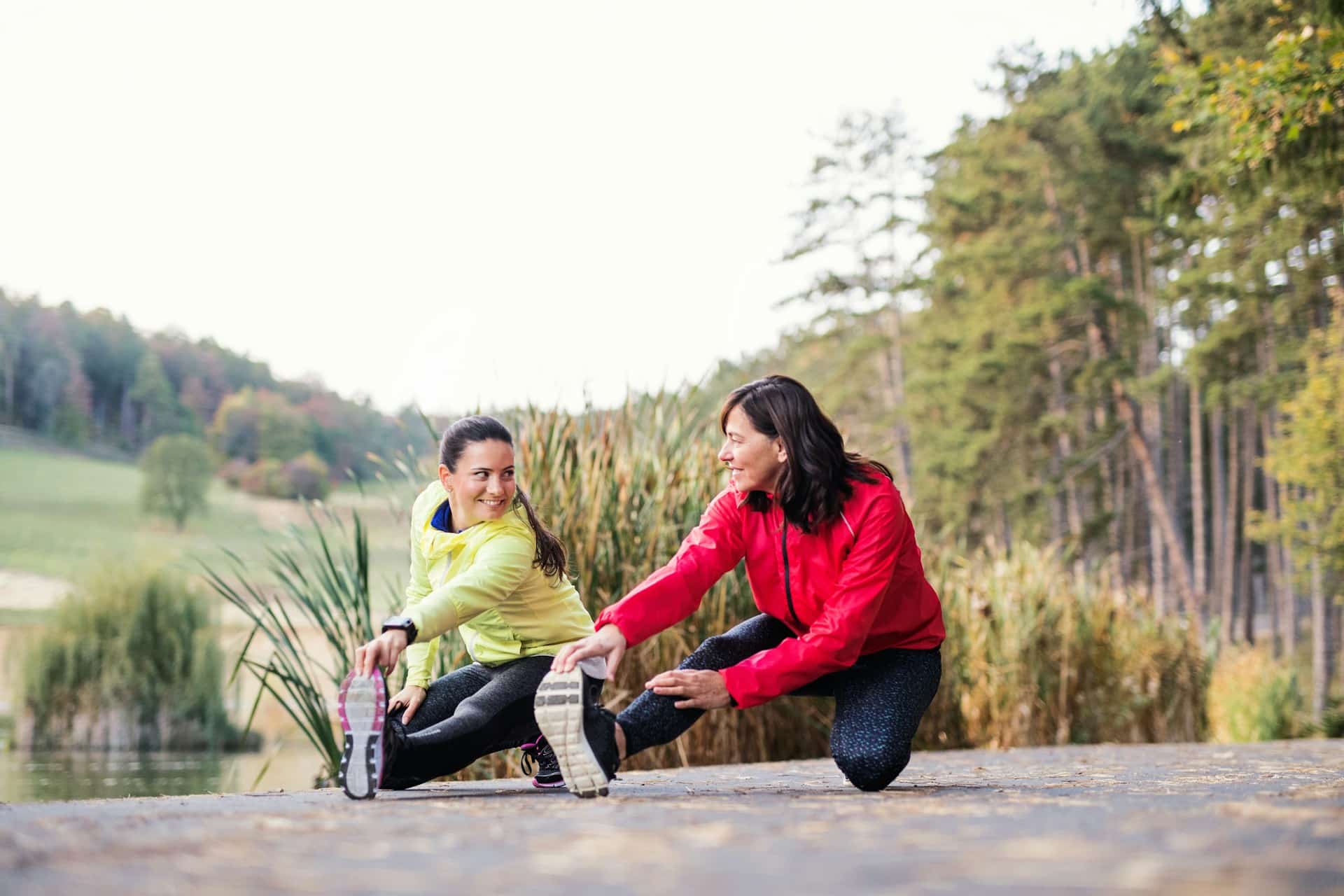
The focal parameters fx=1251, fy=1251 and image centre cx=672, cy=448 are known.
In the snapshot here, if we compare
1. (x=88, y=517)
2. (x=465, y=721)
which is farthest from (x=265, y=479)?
(x=465, y=721)

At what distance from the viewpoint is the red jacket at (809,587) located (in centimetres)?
264

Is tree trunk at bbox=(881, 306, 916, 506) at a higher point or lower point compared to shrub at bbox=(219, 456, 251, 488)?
higher

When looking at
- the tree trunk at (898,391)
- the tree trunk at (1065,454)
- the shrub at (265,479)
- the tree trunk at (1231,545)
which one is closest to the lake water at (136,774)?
the tree trunk at (1065,454)

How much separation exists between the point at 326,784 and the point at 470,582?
2.29 meters

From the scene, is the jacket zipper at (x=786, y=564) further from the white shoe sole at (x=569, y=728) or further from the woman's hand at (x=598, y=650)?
the white shoe sole at (x=569, y=728)

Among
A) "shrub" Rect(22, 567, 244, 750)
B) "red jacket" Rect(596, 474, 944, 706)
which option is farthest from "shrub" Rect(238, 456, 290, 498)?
"red jacket" Rect(596, 474, 944, 706)

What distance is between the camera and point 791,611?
295 centimetres

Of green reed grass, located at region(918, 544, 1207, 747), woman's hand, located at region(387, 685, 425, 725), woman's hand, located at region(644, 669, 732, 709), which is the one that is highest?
woman's hand, located at region(644, 669, 732, 709)

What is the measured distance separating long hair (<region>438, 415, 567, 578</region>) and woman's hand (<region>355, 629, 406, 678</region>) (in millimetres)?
506

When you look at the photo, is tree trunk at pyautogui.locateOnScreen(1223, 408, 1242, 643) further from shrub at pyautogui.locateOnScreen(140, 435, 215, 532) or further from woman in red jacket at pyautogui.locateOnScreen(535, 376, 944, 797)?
woman in red jacket at pyautogui.locateOnScreen(535, 376, 944, 797)

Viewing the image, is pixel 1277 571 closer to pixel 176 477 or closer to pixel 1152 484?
pixel 1152 484

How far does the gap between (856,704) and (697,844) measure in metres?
1.40

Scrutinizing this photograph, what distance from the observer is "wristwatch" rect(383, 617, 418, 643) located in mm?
2469

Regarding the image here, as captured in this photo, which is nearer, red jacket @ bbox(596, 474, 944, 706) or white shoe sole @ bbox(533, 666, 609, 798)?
white shoe sole @ bbox(533, 666, 609, 798)
